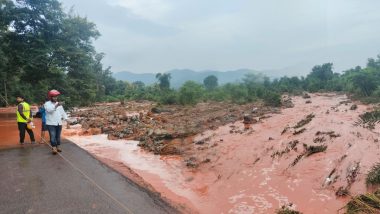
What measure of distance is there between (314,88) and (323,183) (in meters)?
43.0

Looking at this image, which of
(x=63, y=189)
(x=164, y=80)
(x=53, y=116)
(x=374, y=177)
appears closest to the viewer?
(x=63, y=189)

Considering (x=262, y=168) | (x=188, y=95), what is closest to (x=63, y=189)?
(x=262, y=168)

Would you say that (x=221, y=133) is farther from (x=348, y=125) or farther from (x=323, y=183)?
(x=323, y=183)

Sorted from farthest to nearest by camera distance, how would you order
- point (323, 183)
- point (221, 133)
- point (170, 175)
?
point (221, 133) < point (170, 175) < point (323, 183)

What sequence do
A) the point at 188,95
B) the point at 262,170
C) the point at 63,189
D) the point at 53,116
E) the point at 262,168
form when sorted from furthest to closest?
the point at 188,95, the point at 262,168, the point at 262,170, the point at 53,116, the point at 63,189

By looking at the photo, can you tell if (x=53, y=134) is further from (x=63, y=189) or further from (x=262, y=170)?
(x=262, y=170)

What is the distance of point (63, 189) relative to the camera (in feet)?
22.5

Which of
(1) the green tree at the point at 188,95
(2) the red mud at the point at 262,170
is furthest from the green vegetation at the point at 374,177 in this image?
(1) the green tree at the point at 188,95

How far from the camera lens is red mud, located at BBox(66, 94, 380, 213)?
8.28 metres

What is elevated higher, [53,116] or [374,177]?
[53,116]

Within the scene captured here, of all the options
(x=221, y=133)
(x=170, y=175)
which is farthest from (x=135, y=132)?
(x=170, y=175)

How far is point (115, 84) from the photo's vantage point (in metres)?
78.7

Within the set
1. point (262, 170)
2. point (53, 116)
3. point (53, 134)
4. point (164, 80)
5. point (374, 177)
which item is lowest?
point (262, 170)

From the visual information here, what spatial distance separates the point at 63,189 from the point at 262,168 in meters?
6.28
